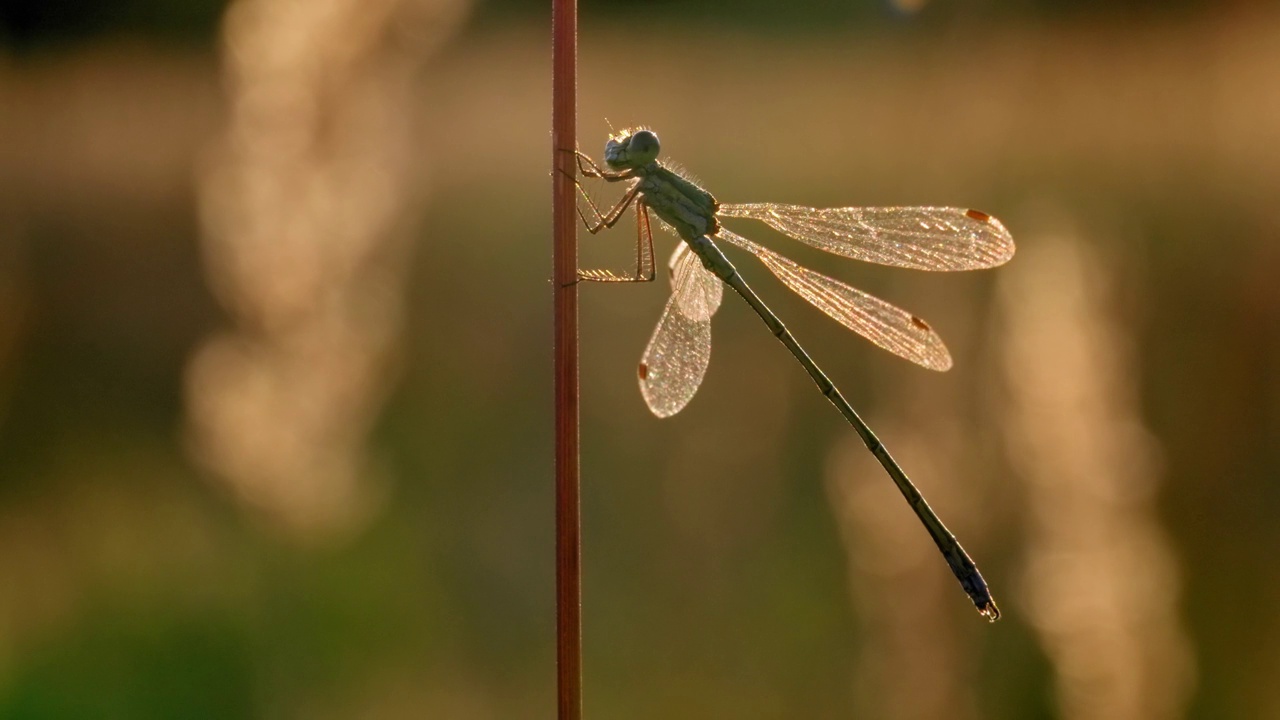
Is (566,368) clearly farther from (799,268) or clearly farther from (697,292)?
(799,268)

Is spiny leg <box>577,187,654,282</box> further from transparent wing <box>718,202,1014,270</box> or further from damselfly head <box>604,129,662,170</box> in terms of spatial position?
transparent wing <box>718,202,1014,270</box>

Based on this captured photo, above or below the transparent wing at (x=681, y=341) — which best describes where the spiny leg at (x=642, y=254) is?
above

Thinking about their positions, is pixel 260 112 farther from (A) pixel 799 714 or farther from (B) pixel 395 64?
(A) pixel 799 714

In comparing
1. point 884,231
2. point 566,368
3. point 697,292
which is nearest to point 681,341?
point 697,292

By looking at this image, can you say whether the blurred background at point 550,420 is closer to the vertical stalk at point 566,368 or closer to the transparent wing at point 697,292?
the transparent wing at point 697,292

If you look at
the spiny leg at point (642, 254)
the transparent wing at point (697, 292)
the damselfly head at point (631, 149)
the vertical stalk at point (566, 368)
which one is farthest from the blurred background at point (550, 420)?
the vertical stalk at point (566, 368)
